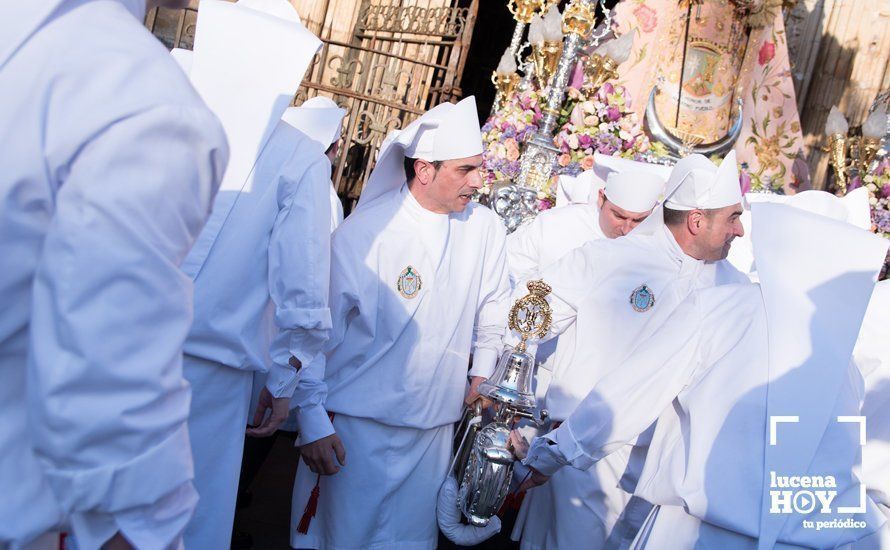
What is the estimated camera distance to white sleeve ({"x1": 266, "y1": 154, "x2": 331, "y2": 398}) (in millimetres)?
2922

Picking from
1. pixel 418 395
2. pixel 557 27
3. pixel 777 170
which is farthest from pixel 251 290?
pixel 777 170

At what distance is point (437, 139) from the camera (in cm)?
364

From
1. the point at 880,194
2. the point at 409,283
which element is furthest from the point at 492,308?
the point at 880,194

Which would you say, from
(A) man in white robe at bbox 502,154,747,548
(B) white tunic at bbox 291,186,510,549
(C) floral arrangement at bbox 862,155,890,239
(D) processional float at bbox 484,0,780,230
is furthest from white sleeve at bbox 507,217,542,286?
(C) floral arrangement at bbox 862,155,890,239

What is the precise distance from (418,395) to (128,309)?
237 cm

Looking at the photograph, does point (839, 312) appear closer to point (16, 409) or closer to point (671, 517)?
point (671, 517)

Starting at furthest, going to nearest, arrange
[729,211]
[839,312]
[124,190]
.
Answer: [729,211] → [839,312] → [124,190]

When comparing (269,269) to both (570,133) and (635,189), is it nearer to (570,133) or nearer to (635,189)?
(635,189)

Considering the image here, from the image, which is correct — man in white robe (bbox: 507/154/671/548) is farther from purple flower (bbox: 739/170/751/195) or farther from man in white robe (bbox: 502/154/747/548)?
purple flower (bbox: 739/170/751/195)

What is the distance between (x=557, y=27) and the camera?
6.13m

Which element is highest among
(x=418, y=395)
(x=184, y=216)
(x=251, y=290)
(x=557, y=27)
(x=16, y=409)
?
(x=557, y=27)

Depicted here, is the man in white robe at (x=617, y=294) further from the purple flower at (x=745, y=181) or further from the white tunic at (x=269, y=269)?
the purple flower at (x=745, y=181)

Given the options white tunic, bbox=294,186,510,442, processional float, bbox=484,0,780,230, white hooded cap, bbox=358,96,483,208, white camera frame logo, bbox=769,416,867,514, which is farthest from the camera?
processional float, bbox=484,0,780,230

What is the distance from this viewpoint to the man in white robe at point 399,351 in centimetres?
344
